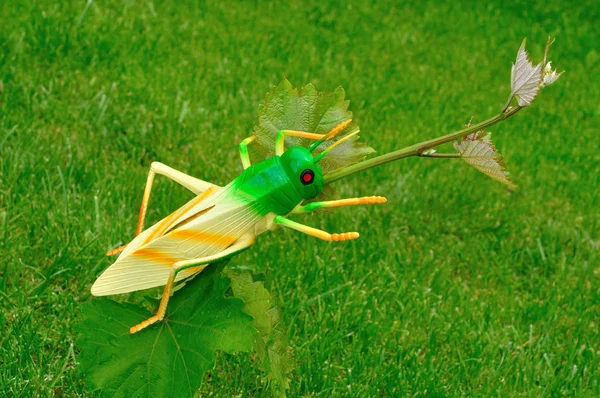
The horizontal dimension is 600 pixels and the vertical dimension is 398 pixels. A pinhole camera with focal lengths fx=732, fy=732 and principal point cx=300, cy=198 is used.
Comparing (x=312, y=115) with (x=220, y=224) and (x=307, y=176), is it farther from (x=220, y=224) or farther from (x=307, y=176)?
(x=220, y=224)

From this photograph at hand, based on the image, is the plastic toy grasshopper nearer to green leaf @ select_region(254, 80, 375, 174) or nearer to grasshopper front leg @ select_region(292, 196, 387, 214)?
grasshopper front leg @ select_region(292, 196, 387, 214)

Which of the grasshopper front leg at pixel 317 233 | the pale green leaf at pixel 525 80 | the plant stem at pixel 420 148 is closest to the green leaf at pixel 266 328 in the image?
the grasshopper front leg at pixel 317 233

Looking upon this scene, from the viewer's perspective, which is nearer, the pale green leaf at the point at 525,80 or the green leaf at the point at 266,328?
the pale green leaf at the point at 525,80

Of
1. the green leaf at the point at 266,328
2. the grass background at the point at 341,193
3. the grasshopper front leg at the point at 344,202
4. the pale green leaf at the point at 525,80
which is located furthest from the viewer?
the grass background at the point at 341,193

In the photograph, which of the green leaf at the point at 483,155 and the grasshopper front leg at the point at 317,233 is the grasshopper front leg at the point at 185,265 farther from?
the green leaf at the point at 483,155

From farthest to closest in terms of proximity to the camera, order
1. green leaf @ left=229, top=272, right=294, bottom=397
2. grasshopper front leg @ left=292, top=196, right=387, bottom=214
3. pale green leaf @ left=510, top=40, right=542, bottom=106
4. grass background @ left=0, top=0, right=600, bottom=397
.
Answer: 1. grass background @ left=0, top=0, right=600, bottom=397
2. green leaf @ left=229, top=272, right=294, bottom=397
3. pale green leaf @ left=510, top=40, right=542, bottom=106
4. grasshopper front leg @ left=292, top=196, right=387, bottom=214

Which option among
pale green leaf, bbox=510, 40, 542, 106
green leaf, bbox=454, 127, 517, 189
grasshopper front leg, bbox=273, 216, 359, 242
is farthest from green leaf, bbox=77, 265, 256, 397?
pale green leaf, bbox=510, 40, 542, 106
